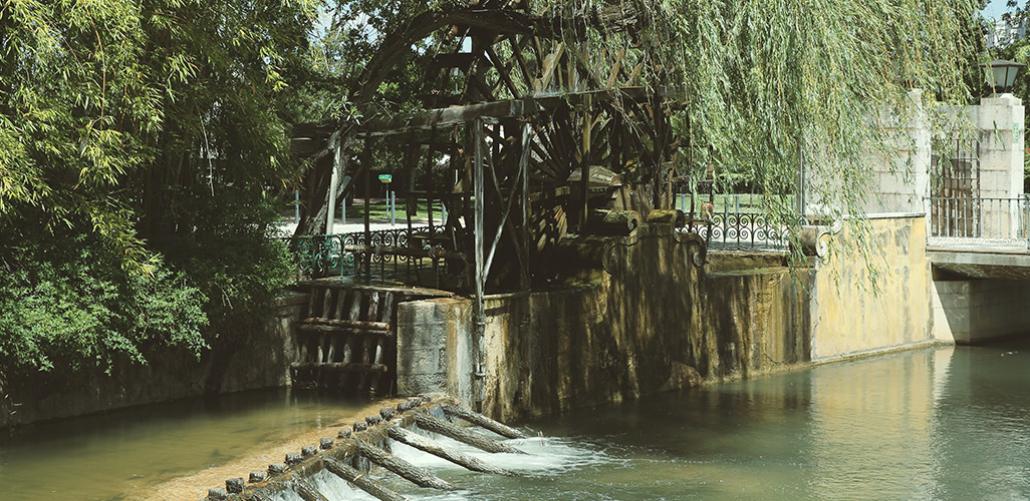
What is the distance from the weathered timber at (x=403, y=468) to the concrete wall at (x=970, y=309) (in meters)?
13.5

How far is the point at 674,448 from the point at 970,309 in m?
10.7

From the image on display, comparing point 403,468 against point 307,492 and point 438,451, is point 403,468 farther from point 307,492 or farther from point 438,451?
point 307,492

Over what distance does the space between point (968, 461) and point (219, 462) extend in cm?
792

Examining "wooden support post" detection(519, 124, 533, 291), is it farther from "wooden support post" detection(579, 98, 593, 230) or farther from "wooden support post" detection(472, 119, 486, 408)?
"wooden support post" detection(579, 98, 593, 230)

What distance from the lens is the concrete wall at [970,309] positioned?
24250 mm

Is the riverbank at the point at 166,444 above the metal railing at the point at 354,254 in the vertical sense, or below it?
below

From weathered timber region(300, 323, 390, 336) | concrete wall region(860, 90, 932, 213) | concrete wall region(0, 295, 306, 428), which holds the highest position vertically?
concrete wall region(860, 90, 932, 213)

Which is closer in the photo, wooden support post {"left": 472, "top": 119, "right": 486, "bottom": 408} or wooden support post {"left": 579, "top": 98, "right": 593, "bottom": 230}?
wooden support post {"left": 472, "top": 119, "right": 486, "bottom": 408}

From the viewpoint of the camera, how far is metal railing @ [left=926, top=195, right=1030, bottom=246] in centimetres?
2328

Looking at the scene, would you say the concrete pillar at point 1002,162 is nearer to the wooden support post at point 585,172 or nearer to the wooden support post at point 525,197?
the wooden support post at point 585,172

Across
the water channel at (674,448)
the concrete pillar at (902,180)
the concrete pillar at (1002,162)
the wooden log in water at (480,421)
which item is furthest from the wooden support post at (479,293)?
the concrete pillar at (1002,162)

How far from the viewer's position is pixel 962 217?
24469 millimetres

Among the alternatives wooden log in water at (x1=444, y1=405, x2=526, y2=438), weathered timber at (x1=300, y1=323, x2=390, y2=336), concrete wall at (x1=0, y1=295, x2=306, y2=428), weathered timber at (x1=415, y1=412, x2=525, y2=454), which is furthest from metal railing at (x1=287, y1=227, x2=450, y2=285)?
weathered timber at (x1=415, y1=412, x2=525, y2=454)

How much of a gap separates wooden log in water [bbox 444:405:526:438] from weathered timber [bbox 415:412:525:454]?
1.36 ft
